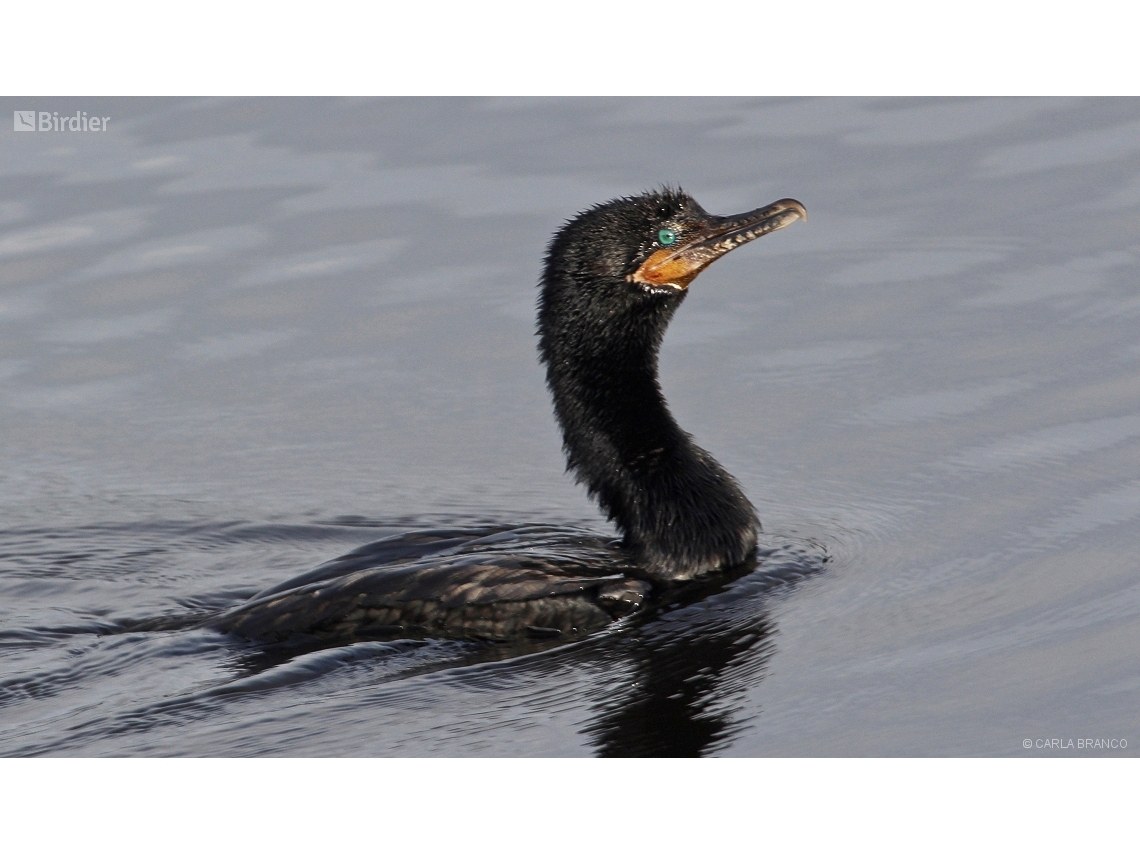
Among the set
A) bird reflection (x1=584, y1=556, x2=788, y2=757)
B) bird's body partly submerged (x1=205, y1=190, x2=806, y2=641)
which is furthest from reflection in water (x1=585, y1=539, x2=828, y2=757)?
bird's body partly submerged (x1=205, y1=190, x2=806, y2=641)

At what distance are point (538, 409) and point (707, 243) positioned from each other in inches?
92.0

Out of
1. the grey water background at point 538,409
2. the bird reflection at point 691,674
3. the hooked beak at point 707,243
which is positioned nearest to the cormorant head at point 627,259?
the hooked beak at point 707,243

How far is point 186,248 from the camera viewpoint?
12.6m

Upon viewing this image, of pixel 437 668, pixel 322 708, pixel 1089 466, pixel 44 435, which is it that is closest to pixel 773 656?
pixel 437 668

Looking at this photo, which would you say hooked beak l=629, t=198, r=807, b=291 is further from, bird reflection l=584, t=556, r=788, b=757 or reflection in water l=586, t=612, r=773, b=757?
reflection in water l=586, t=612, r=773, b=757

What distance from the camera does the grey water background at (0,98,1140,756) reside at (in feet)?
23.0

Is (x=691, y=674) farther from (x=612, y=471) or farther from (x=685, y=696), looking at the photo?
(x=612, y=471)

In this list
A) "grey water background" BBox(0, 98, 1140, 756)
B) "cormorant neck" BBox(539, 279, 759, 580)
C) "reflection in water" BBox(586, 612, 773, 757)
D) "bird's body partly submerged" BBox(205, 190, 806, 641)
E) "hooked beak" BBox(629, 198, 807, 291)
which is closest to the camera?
"reflection in water" BBox(586, 612, 773, 757)

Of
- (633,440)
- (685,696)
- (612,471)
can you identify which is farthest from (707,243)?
(685,696)

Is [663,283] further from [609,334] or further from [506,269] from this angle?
[506,269]

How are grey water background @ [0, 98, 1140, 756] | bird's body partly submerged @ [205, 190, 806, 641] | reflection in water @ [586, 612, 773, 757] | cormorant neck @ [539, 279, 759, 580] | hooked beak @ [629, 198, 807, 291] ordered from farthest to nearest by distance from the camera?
1. hooked beak @ [629, 198, 807, 291]
2. cormorant neck @ [539, 279, 759, 580]
3. bird's body partly submerged @ [205, 190, 806, 641]
4. grey water background @ [0, 98, 1140, 756]
5. reflection in water @ [586, 612, 773, 757]

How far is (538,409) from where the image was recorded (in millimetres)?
10609

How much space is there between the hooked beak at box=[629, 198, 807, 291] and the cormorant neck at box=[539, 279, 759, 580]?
0.09 metres

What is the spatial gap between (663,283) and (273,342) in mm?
3821
